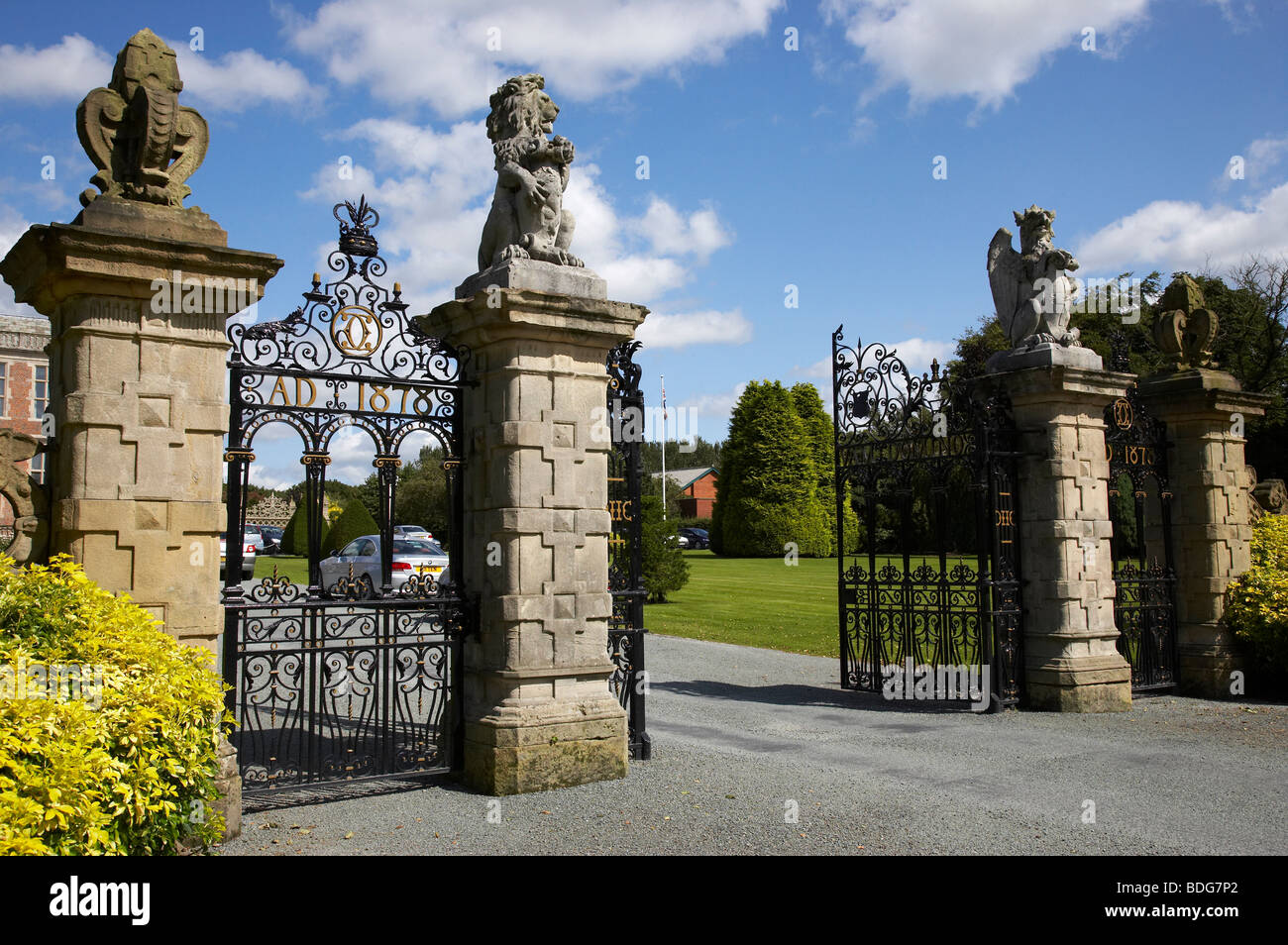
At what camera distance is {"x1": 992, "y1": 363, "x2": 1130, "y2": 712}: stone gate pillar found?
9.78 m

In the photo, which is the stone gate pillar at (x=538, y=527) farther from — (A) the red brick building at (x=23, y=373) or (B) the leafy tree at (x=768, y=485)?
(B) the leafy tree at (x=768, y=485)

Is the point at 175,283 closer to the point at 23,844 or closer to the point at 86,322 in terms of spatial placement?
the point at 86,322

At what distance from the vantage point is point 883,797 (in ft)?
21.3

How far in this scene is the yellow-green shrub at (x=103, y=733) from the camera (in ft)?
11.4

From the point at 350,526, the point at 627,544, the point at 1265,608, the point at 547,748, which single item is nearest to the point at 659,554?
the point at 350,526

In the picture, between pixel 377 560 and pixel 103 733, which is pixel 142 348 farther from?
pixel 377 560

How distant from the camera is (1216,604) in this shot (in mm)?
11094

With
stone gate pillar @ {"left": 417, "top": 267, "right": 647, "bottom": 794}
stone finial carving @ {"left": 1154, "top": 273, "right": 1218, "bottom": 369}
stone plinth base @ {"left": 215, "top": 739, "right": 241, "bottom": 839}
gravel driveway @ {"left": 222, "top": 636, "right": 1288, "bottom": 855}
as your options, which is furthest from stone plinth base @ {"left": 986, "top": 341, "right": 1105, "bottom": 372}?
stone plinth base @ {"left": 215, "top": 739, "right": 241, "bottom": 839}

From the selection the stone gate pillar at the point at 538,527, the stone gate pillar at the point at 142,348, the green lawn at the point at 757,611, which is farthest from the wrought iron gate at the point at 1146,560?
the stone gate pillar at the point at 142,348

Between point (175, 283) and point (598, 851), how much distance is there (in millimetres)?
4030

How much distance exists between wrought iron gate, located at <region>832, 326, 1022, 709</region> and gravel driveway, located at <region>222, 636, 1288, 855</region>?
74 cm

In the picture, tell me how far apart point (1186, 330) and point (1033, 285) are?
8.65ft

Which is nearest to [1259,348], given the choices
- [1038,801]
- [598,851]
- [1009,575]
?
[1009,575]

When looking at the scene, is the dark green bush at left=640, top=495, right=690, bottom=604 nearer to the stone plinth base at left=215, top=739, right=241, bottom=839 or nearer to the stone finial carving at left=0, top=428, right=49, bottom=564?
the stone plinth base at left=215, top=739, right=241, bottom=839
